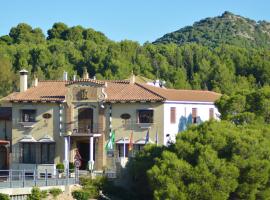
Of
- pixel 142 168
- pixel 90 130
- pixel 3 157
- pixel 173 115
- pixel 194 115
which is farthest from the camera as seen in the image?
pixel 3 157

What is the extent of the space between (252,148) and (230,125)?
3186 millimetres

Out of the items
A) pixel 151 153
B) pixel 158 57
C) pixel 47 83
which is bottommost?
pixel 151 153

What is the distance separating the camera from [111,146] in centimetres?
4947

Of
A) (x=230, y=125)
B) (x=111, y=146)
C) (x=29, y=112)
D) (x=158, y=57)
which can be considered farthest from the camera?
(x=158, y=57)

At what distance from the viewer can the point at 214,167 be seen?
3756 centimetres

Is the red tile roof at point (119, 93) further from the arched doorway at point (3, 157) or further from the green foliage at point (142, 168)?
the green foliage at point (142, 168)

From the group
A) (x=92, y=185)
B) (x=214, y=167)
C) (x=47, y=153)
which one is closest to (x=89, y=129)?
(x=47, y=153)

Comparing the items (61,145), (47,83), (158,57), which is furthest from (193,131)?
(158,57)

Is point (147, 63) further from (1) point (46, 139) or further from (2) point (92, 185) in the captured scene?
(2) point (92, 185)

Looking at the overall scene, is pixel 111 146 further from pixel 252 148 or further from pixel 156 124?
pixel 252 148

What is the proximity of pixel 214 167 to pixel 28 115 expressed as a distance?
784 inches

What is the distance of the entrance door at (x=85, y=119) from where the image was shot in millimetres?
51875

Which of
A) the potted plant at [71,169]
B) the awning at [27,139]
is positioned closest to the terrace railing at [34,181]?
the potted plant at [71,169]

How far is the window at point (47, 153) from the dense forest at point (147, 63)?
106ft
